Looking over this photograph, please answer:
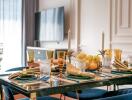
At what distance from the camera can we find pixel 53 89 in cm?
151

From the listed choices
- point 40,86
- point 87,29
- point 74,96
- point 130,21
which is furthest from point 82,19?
point 40,86

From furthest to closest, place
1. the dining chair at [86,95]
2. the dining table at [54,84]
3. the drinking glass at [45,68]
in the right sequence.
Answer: the dining chair at [86,95] → the drinking glass at [45,68] → the dining table at [54,84]

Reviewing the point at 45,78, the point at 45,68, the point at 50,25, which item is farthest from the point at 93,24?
the point at 45,78

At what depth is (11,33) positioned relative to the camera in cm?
565

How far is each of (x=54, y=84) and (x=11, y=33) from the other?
4.25 m

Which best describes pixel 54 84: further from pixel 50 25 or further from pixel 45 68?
pixel 50 25

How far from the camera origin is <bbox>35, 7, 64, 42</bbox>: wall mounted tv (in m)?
4.90

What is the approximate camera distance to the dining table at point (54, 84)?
1.48 metres

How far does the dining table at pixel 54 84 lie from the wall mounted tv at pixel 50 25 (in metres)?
3.07

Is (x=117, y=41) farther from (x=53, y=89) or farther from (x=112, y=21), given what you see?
(x=53, y=89)

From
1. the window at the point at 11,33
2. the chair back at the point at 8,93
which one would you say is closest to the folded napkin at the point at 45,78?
the chair back at the point at 8,93

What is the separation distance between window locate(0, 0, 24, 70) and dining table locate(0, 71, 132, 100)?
3.82 meters

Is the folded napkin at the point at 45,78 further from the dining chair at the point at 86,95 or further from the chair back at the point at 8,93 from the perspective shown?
the dining chair at the point at 86,95

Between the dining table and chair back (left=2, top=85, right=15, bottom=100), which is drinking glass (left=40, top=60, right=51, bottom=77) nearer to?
the dining table
